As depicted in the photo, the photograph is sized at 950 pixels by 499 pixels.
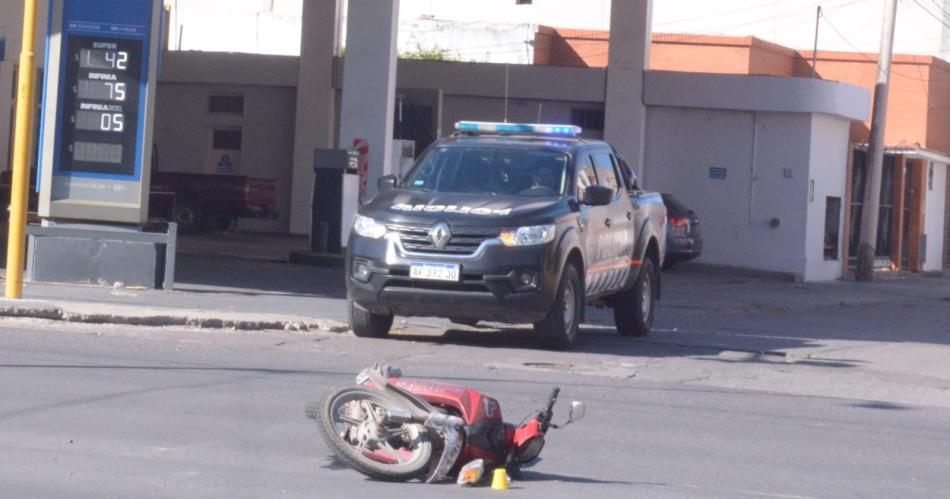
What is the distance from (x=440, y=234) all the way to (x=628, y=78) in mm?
18294

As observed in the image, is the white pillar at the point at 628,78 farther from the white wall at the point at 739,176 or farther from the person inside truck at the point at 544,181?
the person inside truck at the point at 544,181

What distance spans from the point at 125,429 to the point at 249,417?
0.88 meters

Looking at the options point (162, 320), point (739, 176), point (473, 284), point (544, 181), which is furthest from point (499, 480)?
point (739, 176)

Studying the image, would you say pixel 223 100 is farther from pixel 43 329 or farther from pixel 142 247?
pixel 43 329

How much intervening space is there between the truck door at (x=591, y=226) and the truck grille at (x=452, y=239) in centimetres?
133

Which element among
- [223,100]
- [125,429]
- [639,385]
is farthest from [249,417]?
[223,100]

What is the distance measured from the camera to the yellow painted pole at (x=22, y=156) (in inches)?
556

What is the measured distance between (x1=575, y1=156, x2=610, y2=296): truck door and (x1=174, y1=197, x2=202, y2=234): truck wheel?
18.1 m

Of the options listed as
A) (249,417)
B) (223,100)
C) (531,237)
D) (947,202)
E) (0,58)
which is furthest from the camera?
(947,202)

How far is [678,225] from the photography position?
89.5ft

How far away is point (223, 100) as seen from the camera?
34.3m

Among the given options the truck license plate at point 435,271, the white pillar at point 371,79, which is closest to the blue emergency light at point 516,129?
the truck license plate at point 435,271

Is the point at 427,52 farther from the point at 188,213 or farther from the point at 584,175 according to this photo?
the point at 584,175

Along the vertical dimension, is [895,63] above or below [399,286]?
above
